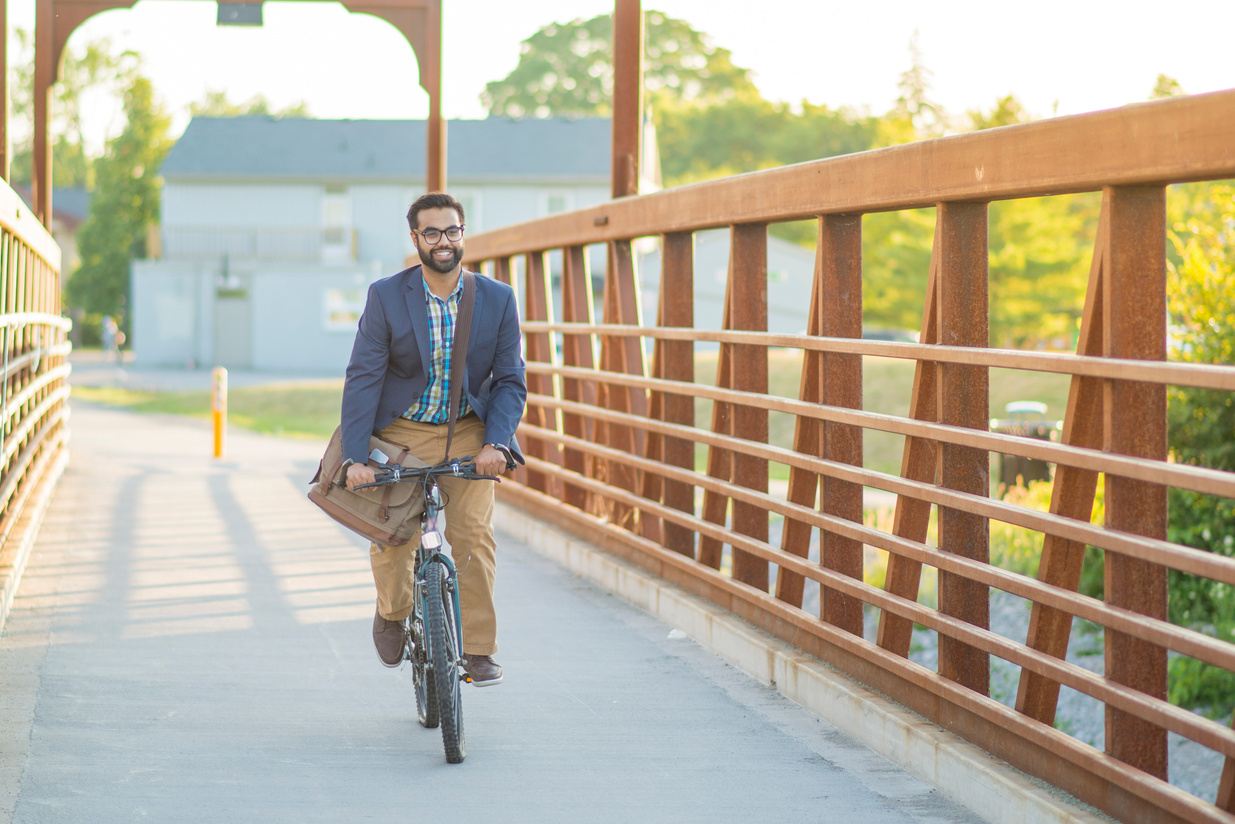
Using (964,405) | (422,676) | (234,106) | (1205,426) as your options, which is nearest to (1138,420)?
(964,405)

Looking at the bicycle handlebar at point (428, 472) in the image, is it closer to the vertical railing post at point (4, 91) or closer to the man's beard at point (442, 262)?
the man's beard at point (442, 262)

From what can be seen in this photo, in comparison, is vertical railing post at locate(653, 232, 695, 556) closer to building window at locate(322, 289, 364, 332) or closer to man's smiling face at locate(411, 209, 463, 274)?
man's smiling face at locate(411, 209, 463, 274)

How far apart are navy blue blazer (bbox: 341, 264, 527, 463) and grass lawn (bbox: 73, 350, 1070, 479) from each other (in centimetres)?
1559

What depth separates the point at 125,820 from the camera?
14.6 feet

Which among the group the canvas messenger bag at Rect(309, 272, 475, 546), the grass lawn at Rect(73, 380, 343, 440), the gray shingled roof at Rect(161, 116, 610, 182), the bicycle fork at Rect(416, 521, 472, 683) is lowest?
the grass lawn at Rect(73, 380, 343, 440)

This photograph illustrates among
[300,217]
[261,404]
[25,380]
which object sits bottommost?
[261,404]

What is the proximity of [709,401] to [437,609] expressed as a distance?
23178mm

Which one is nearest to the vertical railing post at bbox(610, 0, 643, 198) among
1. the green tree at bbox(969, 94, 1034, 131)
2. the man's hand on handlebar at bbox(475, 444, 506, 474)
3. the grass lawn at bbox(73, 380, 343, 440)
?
the man's hand on handlebar at bbox(475, 444, 506, 474)

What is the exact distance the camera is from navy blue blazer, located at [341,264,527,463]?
529cm

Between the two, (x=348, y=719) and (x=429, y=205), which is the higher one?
(x=429, y=205)

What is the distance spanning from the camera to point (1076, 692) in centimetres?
1245

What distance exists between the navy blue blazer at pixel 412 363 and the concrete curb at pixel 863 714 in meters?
1.53

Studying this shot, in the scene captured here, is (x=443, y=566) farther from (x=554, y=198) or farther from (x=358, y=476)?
(x=554, y=198)

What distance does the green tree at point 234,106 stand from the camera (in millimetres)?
98688
